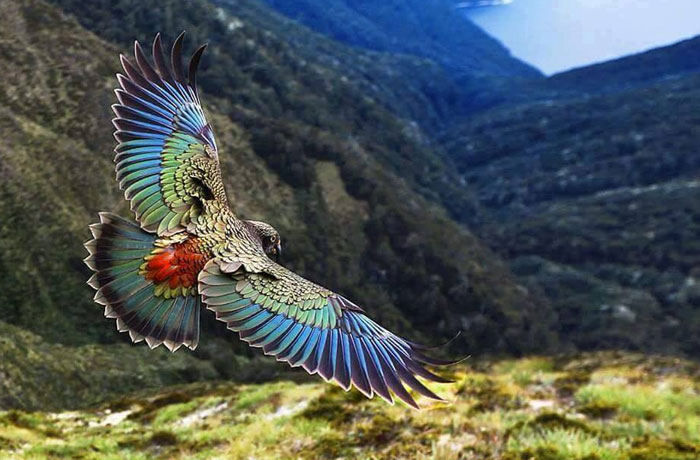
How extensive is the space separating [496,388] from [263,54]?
15154cm

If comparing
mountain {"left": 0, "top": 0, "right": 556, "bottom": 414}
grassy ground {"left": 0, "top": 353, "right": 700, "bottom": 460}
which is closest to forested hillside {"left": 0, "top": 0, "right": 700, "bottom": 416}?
mountain {"left": 0, "top": 0, "right": 556, "bottom": 414}

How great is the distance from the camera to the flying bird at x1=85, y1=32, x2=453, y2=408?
5164mm

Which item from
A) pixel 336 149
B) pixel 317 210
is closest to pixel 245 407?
pixel 317 210

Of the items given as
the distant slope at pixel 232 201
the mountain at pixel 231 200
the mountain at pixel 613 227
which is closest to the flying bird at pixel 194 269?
the mountain at pixel 231 200

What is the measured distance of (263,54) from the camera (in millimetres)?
154250

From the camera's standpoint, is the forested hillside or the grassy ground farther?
the forested hillside

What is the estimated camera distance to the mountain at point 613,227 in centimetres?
10906

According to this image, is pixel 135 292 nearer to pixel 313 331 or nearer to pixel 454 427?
pixel 313 331

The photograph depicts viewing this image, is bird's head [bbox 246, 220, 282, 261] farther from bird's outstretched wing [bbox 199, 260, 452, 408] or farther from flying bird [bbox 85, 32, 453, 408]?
bird's outstretched wing [bbox 199, 260, 452, 408]

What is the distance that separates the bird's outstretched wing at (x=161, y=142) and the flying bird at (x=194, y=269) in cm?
1

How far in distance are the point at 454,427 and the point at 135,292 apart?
4.96 metres

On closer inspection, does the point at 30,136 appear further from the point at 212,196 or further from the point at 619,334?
the point at 619,334

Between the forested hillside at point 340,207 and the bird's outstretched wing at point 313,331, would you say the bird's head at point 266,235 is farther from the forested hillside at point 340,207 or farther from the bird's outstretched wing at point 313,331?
the forested hillside at point 340,207

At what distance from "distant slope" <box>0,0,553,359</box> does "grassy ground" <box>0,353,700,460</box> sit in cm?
3197
